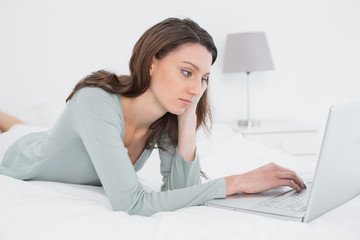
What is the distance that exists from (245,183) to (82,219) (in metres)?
0.44

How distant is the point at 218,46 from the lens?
3133mm

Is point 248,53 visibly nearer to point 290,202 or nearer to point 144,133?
point 144,133

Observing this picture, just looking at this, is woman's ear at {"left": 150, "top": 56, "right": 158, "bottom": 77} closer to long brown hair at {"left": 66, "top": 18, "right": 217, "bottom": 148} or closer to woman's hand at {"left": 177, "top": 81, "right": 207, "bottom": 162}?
long brown hair at {"left": 66, "top": 18, "right": 217, "bottom": 148}

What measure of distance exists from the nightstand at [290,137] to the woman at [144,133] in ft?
4.23

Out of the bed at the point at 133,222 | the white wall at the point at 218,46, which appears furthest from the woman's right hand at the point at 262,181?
the white wall at the point at 218,46

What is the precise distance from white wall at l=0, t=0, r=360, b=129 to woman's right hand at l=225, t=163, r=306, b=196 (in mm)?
1918

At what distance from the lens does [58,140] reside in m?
1.39

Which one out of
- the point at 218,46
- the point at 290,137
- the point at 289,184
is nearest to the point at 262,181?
the point at 289,184

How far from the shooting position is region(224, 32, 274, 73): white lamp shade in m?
2.89

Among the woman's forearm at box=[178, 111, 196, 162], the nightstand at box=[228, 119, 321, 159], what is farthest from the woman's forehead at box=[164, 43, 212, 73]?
the nightstand at box=[228, 119, 321, 159]

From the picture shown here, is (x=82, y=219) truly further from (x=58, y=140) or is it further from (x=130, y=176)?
(x=58, y=140)

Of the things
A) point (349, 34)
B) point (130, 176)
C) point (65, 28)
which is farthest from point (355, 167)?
point (349, 34)

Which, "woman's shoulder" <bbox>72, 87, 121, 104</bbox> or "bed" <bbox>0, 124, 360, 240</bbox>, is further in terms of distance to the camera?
"woman's shoulder" <bbox>72, 87, 121, 104</bbox>

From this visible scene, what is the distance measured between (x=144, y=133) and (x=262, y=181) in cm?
53
